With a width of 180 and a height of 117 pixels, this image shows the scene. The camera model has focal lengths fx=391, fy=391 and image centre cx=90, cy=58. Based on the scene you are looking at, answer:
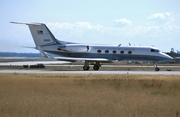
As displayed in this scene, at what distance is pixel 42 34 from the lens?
164ft

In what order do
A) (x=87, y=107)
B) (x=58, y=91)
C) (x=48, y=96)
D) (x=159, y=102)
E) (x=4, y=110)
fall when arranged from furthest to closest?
1. (x=58, y=91)
2. (x=48, y=96)
3. (x=159, y=102)
4. (x=87, y=107)
5. (x=4, y=110)

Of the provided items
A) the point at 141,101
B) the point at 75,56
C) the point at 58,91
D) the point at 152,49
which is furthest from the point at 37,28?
the point at 141,101

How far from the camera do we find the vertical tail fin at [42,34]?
49812 mm

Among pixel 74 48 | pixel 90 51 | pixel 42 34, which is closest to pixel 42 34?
pixel 42 34

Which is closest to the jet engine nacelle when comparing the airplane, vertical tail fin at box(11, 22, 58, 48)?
the airplane

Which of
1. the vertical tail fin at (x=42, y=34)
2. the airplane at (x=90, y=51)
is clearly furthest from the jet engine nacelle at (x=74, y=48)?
the vertical tail fin at (x=42, y=34)

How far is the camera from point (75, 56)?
49562 millimetres

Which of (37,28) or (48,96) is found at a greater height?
(37,28)

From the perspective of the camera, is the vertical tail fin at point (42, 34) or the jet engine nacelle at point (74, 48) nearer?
the jet engine nacelle at point (74, 48)

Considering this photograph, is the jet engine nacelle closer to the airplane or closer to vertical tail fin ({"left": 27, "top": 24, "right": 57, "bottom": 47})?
the airplane

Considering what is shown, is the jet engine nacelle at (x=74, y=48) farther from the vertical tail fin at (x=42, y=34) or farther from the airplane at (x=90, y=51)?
the vertical tail fin at (x=42, y=34)

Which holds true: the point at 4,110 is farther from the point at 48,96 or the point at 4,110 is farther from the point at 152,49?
the point at 152,49

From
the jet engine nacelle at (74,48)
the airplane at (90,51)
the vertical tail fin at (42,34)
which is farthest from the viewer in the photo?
the vertical tail fin at (42,34)

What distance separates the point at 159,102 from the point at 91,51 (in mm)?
32161
